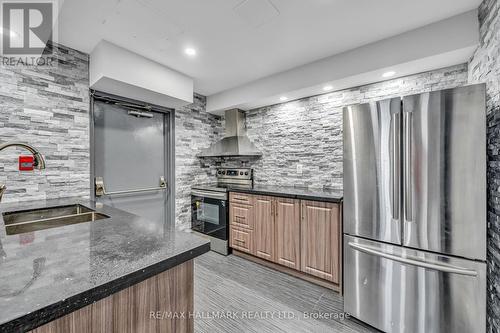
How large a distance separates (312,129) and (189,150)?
1987mm

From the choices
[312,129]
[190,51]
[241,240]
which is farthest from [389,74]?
[241,240]

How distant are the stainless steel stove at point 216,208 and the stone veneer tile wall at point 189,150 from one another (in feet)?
0.49

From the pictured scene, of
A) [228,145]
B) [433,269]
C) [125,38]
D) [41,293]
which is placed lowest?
[433,269]

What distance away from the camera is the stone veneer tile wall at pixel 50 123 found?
1924mm

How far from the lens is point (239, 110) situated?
3.71 meters

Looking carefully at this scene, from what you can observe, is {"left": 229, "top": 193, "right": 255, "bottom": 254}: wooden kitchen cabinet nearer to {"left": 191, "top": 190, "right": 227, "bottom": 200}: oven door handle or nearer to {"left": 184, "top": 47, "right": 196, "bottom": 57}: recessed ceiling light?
{"left": 191, "top": 190, "right": 227, "bottom": 200}: oven door handle

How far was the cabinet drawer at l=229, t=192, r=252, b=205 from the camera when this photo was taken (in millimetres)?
2883

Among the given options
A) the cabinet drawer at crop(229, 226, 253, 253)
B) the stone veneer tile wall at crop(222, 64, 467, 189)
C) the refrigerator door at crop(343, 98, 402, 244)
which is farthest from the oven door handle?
the refrigerator door at crop(343, 98, 402, 244)

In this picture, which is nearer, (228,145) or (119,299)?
(119,299)

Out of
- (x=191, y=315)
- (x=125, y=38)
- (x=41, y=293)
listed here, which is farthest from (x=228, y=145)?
(x=41, y=293)

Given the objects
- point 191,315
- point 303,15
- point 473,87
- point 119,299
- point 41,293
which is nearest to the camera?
point 41,293

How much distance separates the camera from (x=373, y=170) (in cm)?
171

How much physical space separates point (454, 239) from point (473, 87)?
3.35 ft

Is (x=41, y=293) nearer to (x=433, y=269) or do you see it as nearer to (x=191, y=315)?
(x=191, y=315)
